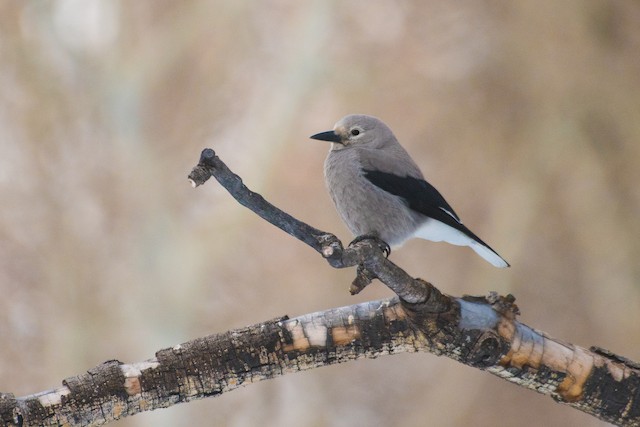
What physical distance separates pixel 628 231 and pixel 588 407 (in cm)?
163

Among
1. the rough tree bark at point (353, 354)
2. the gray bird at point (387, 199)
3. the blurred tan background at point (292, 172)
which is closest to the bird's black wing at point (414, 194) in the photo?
the gray bird at point (387, 199)

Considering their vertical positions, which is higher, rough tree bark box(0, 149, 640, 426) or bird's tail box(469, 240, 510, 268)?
bird's tail box(469, 240, 510, 268)

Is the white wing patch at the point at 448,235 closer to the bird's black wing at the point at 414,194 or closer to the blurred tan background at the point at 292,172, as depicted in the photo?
the bird's black wing at the point at 414,194

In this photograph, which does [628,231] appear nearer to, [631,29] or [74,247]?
[631,29]

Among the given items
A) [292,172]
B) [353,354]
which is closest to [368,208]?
[353,354]

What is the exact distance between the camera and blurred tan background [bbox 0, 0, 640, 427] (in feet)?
9.61

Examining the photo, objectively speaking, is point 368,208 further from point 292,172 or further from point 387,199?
point 292,172

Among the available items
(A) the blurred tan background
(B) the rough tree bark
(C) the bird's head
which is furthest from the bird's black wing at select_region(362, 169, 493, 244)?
(A) the blurred tan background

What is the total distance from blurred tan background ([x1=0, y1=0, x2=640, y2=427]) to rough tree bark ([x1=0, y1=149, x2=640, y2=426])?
1.44m

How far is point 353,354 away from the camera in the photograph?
4.62ft

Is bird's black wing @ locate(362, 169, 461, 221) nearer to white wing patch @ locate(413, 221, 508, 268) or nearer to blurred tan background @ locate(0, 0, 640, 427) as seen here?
white wing patch @ locate(413, 221, 508, 268)

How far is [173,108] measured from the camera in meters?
3.17

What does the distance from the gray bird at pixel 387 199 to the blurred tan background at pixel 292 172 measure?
3.76 ft

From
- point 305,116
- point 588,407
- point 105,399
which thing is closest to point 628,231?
point 305,116
